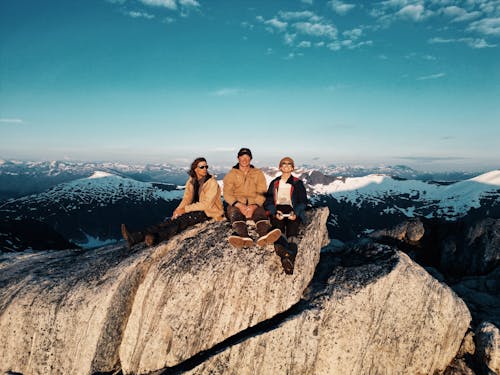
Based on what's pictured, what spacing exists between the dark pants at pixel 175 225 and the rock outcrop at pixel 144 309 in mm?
1418

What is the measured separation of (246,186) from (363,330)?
30.8 feet

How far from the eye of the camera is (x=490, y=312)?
18.7 metres

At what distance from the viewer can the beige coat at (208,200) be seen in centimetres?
1678

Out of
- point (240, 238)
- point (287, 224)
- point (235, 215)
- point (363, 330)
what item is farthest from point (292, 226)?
point (363, 330)

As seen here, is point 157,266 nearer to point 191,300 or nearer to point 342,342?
point 191,300

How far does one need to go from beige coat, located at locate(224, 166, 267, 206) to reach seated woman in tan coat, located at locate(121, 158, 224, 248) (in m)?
0.71

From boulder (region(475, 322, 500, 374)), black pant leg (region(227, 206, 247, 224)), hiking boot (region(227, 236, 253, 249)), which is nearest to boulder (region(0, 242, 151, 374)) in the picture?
hiking boot (region(227, 236, 253, 249))

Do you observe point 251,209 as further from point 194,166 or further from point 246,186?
point 194,166

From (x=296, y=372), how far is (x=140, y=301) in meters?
8.21

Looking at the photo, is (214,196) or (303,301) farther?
(214,196)

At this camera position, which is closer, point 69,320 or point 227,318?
point 227,318

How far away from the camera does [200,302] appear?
46.1ft

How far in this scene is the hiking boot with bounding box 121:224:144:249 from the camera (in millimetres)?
16641

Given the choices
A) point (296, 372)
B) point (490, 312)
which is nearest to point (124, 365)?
point (296, 372)
